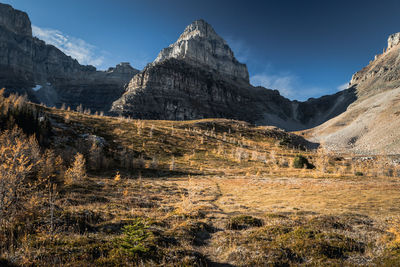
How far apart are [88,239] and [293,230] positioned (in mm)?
9602

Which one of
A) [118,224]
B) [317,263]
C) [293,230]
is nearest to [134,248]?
[118,224]

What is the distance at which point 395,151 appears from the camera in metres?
75.4

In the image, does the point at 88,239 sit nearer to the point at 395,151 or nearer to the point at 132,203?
the point at 132,203

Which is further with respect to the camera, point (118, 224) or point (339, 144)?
point (339, 144)

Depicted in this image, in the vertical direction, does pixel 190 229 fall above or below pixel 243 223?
below

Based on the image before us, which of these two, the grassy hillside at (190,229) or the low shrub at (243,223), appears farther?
the low shrub at (243,223)

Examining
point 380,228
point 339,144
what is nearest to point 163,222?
point 380,228

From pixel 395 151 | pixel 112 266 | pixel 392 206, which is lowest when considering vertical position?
pixel 112 266

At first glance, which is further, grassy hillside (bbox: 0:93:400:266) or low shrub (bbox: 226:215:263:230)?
low shrub (bbox: 226:215:263:230)

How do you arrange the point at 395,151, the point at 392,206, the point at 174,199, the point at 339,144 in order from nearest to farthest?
the point at 392,206
the point at 174,199
the point at 395,151
the point at 339,144

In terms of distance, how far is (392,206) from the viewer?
14578 mm

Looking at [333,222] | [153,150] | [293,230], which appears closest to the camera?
[293,230]

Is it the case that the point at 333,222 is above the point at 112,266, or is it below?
above

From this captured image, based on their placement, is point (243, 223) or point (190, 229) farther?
point (243, 223)
